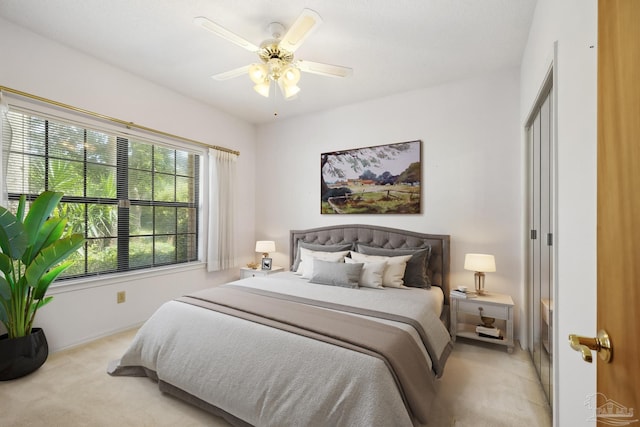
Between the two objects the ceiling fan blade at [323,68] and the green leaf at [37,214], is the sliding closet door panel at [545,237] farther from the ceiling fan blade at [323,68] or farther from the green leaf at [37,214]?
the green leaf at [37,214]

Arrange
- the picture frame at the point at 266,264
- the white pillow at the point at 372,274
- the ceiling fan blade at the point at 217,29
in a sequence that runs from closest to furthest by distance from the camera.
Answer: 1. the ceiling fan blade at the point at 217,29
2. the white pillow at the point at 372,274
3. the picture frame at the point at 266,264

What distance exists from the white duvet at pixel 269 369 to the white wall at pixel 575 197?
0.72 metres

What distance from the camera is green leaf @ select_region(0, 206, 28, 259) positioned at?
6.50 feet

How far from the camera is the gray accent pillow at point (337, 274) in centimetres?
282

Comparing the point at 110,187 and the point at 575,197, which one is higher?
the point at 110,187

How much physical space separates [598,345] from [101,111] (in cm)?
387

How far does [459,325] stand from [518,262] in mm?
898

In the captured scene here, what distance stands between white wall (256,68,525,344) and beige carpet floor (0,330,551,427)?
836 millimetres

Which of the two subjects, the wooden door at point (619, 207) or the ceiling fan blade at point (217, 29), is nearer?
the wooden door at point (619, 207)


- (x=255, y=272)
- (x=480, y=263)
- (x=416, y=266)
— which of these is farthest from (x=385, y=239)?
(x=255, y=272)

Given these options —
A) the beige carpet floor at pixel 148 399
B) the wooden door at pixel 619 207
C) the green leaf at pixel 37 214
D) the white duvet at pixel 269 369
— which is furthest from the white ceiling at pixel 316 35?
the beige carpet floor at pixel 148 399

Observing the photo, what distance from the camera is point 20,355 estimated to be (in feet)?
7.04

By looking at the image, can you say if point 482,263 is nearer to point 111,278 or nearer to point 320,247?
point 320,247

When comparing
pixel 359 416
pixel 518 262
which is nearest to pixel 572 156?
pixel 359 416
